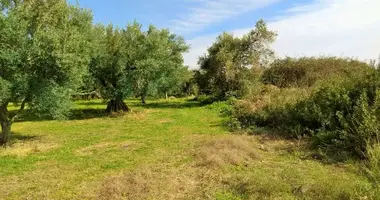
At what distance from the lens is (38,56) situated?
454 inches

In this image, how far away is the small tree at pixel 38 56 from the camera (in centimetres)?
1107

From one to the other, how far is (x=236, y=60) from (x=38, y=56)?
20557mm

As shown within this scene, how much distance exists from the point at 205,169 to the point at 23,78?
7.40 meters

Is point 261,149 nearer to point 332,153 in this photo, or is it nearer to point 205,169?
point 332,153

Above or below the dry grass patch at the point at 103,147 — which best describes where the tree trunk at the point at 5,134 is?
above

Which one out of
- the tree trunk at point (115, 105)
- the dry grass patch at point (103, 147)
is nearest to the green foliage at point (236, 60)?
the tree trunk at point (115, 105)

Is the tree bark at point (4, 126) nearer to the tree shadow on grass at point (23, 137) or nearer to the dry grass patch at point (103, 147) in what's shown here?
the tree shadow on grass at point (23, 137)

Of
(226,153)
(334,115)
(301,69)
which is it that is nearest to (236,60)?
(301,69)

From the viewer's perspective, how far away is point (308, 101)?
42.2ft

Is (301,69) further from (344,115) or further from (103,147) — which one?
(103,147)

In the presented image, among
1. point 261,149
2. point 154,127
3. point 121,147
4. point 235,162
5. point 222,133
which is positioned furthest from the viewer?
point 154,127

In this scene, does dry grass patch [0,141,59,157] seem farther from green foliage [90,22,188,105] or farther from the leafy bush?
green foliage [90,22,188,105]

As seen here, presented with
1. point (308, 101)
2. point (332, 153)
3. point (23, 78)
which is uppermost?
point (23, 78)

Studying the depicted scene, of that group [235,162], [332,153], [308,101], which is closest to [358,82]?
[308,101]
